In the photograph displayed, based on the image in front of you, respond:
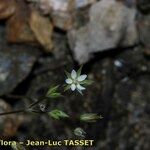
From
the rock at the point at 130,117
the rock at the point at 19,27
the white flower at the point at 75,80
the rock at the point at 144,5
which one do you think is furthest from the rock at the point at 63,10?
the white flower at the point at 75,80

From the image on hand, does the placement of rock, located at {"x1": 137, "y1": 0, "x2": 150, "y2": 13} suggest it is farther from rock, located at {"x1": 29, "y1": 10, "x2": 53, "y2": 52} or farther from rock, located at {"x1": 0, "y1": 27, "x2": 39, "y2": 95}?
rock, located at {"x1": 0, "y1": 27, "x2": 39, "y2": 95}

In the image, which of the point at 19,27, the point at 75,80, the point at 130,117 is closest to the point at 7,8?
the point at 19,27

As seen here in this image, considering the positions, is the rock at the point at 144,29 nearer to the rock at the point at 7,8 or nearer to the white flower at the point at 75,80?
the rock at the point at 7,8

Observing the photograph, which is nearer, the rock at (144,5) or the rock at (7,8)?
the rock at (7,8)

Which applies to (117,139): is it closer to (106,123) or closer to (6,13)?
(106,123)

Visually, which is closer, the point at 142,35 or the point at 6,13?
the point at 6,13

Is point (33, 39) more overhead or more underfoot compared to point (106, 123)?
more overhead

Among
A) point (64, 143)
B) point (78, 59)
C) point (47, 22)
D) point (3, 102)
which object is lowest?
point (64, 143)

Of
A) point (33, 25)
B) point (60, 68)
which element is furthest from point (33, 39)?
point (60, 68)
